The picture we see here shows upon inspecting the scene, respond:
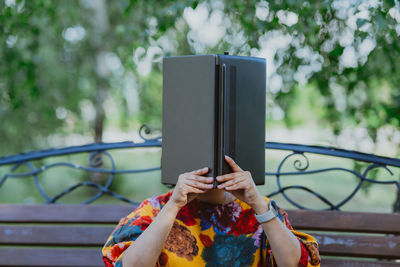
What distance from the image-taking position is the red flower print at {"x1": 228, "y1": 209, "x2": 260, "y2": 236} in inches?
70.1

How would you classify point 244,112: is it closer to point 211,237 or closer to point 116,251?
point 211,237

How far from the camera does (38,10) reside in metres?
3.37

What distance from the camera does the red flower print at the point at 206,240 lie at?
1.76 m

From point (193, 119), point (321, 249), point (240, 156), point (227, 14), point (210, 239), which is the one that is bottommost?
point (321, 249)

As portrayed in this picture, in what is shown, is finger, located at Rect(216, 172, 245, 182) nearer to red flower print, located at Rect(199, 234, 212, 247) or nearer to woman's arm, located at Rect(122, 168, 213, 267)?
woman's arm, located at Rect(122, 168, 213, 267)

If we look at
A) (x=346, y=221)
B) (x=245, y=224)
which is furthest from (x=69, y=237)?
(x=346, y=221)

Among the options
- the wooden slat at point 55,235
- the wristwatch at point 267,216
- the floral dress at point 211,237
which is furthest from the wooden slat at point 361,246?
the wooden slat at point 55,235

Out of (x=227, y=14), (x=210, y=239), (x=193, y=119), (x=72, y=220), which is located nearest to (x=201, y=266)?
(x=210, y=239)

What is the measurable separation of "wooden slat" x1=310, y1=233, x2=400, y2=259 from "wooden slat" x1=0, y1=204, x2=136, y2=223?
1037mm

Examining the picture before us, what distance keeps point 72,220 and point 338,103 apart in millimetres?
2132

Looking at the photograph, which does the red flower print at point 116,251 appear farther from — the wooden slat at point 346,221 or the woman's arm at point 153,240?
the wooden slat at point 346,221

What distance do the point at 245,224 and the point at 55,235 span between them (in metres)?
1.13

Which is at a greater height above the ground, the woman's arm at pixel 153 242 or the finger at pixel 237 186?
the finger at pixel 237 186

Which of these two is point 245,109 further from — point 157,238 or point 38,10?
point 38,10
